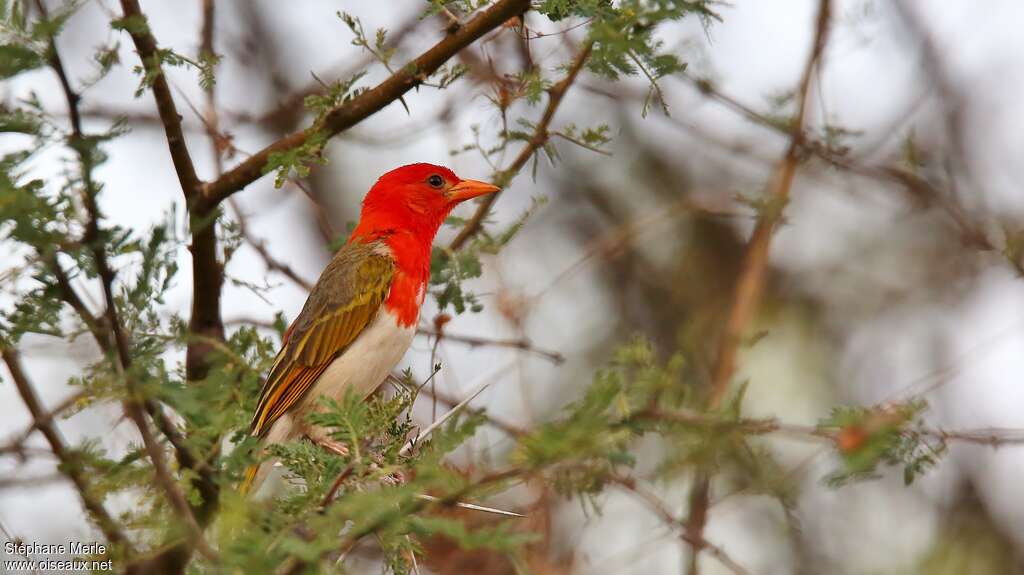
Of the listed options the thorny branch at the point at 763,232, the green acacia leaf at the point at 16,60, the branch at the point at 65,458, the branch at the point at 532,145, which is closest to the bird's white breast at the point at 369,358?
the branch at the point at 532,145

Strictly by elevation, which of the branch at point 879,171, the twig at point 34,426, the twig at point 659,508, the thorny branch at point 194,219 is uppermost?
the branch at point 879,171

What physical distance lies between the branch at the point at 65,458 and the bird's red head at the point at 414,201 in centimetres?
250

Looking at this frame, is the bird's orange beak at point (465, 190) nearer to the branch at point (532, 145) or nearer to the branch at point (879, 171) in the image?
the branch at point (532, 145)

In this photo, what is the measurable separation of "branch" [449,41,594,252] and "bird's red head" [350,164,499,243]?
415 mm

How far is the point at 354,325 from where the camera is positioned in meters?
5.00

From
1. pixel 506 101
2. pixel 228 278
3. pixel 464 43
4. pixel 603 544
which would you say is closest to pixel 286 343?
pixel 228 278

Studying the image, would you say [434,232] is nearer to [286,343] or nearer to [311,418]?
[286,343]

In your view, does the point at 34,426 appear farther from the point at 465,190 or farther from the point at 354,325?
the point at 465,190

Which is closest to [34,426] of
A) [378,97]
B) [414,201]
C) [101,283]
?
[101,283]

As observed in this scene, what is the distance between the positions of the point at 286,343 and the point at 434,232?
3.32 feet

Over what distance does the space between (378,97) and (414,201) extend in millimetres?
1866

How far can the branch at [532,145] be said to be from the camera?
3.88 meters

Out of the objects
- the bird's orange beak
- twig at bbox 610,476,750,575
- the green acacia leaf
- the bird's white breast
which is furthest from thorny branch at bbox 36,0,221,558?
the bird's orange beak

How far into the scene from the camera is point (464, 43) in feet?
11.8
